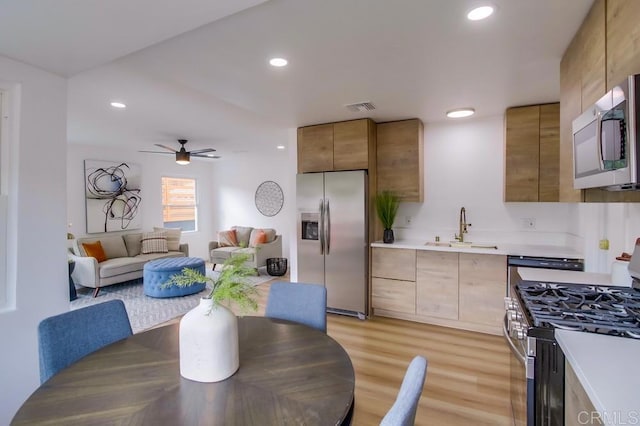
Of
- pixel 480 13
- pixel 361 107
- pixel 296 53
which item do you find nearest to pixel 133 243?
pixel 361 107

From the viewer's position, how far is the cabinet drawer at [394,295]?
12.2ft

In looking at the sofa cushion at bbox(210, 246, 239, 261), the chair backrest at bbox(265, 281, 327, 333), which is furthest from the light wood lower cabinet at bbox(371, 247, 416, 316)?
the sofa cushion at bbox(210, 246, 239, 261)

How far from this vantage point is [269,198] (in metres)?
7.42

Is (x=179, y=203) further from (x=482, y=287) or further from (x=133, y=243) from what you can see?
(x=482, y=287)

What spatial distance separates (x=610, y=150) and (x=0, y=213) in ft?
9.66

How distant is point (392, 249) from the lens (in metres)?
3.79

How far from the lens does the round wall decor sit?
730cm

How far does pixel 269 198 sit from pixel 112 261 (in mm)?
3287

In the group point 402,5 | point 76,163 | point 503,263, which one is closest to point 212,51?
point 402,5

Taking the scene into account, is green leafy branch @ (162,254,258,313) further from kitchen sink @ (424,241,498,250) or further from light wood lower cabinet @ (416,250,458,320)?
kitchen sink @ (424,241,498,250)

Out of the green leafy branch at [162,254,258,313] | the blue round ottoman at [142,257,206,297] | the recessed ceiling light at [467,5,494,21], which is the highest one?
the recessed ceiling light at [467,5,494,21]

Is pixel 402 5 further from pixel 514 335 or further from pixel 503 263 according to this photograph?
pixel 503 263

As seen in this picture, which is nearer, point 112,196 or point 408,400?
point 408,400

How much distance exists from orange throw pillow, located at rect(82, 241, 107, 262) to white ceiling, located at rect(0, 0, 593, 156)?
7.44 feet
